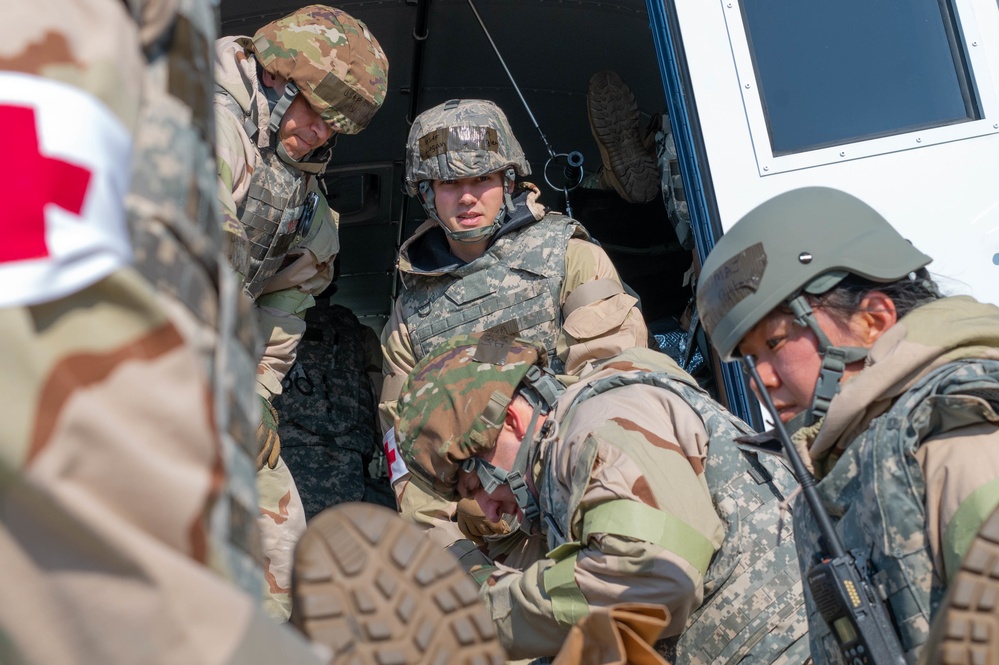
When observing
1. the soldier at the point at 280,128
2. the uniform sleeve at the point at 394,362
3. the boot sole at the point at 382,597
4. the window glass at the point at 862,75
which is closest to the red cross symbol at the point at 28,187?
the boot sole at the point at 382,597

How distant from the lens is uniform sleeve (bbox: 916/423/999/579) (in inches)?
68.9

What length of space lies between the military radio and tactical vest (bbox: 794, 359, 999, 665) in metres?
0.03

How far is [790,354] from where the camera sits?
7.36 feet

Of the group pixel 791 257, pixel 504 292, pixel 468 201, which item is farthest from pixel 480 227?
pixel 791 257

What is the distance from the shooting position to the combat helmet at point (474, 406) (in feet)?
10.3

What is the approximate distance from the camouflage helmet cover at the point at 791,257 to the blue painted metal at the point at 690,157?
1.34 metres

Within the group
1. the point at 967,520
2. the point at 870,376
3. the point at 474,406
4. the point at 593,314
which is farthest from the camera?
the point at 593,314

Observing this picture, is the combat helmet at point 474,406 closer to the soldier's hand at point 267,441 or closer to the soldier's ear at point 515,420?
the soldier's ear at point 515,420

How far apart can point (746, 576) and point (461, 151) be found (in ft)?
8.00

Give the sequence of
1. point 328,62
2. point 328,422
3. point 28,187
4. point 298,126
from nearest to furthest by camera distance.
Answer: point 28,187 < point 328,62 < point 298,126 < point 328,422

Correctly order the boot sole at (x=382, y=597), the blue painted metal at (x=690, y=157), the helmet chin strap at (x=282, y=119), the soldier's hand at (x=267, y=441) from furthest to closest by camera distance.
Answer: the helmet chin strap at (x=282, y=119) < the soldier's hand at (x=267, y=441) < the blue painted metal at (x=690, y=157) < the boot sole at (x=382, y=597)

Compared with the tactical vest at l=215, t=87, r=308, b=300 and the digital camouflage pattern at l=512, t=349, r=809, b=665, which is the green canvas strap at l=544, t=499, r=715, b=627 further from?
the tactical vest at l=215, t=87, r=308, b=300

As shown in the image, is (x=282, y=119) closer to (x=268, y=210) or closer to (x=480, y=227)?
(x=268, y=210)

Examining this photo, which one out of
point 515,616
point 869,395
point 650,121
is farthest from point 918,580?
point 650,121
